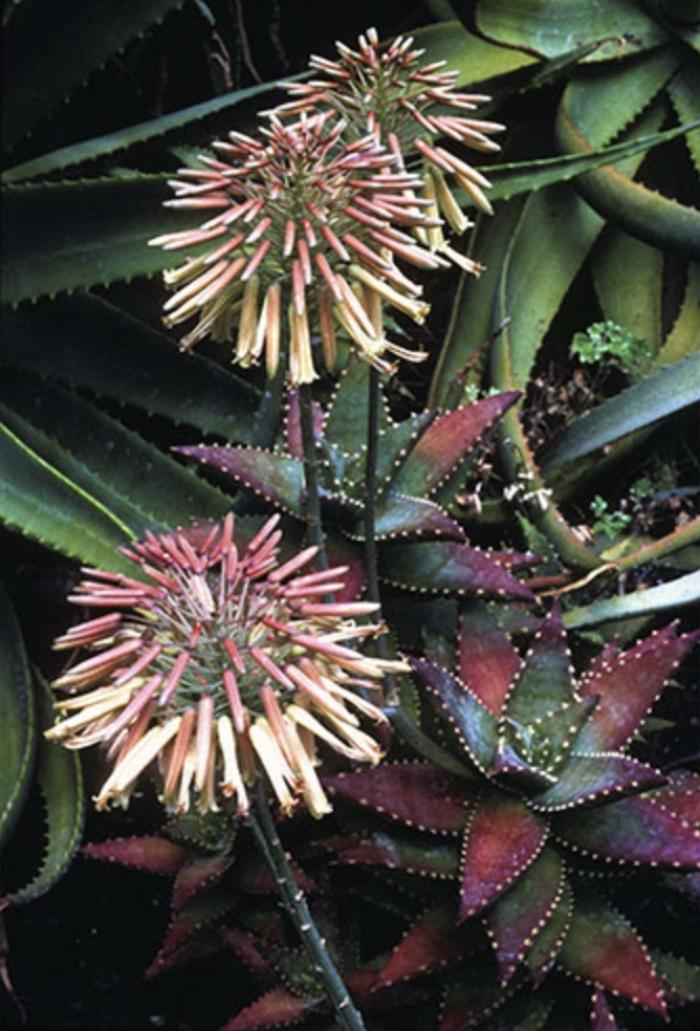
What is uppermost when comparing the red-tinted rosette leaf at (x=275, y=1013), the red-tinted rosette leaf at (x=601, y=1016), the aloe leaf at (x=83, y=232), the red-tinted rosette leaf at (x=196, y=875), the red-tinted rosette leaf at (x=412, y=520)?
the aloe leaf at (x=83, y=232)

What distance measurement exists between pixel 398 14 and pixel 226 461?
0.89 meters

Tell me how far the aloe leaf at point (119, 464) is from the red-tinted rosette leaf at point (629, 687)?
488 millimetres

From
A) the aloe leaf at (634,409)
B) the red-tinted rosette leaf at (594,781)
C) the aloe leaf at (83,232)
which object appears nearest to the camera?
the red-tinted rosette leaf at (594,781)

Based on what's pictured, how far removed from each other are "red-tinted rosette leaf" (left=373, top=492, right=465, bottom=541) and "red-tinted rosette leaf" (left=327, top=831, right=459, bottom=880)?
28 cm

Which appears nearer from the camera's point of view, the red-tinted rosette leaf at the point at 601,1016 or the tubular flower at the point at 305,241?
the tubular flower at the point at 305,241

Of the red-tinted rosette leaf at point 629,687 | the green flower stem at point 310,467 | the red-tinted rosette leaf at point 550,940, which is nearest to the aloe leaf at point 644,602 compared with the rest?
the red-tinted rosette leaf at point 629,687

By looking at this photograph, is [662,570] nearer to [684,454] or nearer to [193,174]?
[684,454]

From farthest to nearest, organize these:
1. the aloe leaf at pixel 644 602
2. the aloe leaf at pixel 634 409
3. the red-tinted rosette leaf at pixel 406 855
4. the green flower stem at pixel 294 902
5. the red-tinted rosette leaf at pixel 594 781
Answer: the aloe leaf at pixel 634 409
the aloe leaf at pixel 644 602
the red-tinted rosette leaf at pixel 406 855
the red-tinted rosette leaf at pixel 594 781
the green flower stem at pixel 294 902

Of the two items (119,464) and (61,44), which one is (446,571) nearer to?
(119,464)

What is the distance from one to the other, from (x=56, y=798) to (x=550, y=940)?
22.2 inches

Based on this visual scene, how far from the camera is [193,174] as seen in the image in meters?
0.95

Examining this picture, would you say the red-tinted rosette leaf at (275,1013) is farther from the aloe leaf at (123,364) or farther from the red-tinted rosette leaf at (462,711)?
the aloe leaf at (123,364)

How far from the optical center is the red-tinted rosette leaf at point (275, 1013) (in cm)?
129

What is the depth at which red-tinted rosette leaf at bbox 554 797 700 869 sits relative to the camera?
3.87 ft
